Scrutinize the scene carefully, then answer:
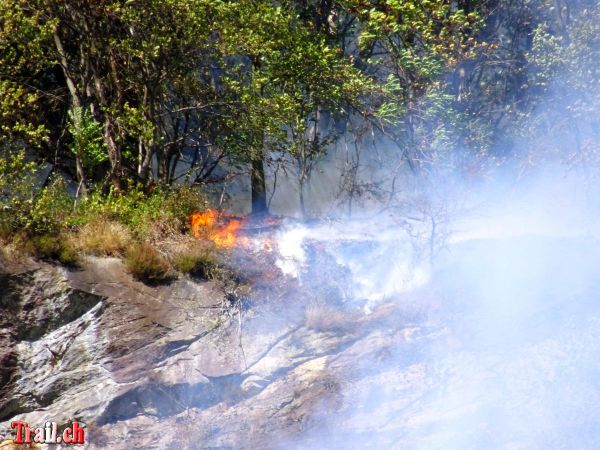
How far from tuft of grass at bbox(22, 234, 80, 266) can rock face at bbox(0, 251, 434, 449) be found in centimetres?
16

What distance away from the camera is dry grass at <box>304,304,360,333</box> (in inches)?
402

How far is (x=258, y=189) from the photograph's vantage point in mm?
14156

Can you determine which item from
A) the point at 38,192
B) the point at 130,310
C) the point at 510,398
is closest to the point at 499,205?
the point at 510,398

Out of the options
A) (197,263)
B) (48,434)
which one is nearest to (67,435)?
(48,434)

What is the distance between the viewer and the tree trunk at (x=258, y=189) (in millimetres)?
13641

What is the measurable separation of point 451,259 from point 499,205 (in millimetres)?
3667

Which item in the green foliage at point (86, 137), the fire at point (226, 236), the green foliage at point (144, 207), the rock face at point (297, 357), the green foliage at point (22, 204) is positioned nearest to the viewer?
the rock face at point (297, 357)

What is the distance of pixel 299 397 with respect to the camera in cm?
954

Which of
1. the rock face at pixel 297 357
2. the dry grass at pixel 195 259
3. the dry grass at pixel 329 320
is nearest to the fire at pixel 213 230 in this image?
the dry grass at pixel 195 259

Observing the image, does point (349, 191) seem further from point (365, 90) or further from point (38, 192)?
point (38, 192)

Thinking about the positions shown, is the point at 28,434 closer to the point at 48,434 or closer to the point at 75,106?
the point at 48,434

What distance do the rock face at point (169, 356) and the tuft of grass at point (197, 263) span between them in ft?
0.54

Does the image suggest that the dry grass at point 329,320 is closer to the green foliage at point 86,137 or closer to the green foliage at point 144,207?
the green foliage at point 144,207

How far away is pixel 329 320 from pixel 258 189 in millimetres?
4635
